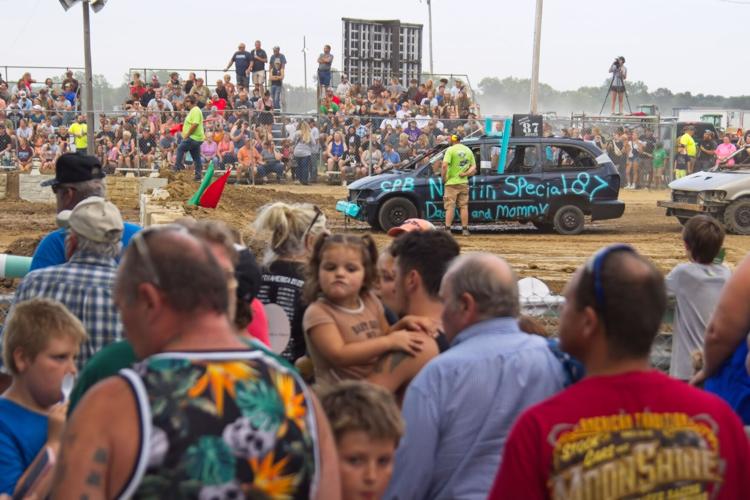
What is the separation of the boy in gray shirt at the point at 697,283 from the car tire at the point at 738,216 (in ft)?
45.9

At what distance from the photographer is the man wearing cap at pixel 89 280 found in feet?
14.5

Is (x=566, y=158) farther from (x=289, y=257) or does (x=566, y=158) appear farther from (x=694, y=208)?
(x=289, y=257)

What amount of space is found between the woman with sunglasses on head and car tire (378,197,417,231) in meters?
13.6

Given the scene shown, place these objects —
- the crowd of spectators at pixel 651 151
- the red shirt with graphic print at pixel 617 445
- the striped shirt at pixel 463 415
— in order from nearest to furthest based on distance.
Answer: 1. the red shirt with graphic print at pixel 617 445
2. the striped shirt at pixel 463 415
3. the crowd of spectators at pixel 651 151

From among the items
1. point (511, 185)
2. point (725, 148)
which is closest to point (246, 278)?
point (511, 185)

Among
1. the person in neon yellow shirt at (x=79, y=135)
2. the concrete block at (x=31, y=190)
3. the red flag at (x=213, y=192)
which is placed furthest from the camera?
the person in neon yellow shirt at (x=79, y=135)

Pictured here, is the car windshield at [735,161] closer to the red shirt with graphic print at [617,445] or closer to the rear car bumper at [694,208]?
the rear car bumper at [694,208]

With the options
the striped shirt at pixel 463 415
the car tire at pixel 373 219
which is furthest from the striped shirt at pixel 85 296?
the car tire at pixel 373 219

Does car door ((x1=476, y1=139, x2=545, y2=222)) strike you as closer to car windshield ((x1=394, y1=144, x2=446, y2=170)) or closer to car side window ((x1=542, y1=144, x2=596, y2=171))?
car side window ((x1=542, y1=144, x2=596, y2=171))

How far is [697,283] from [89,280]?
366 centimetres

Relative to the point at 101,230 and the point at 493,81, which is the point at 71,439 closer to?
the point at 101,230

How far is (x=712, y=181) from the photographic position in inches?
777

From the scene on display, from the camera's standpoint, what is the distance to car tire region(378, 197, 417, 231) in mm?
19156

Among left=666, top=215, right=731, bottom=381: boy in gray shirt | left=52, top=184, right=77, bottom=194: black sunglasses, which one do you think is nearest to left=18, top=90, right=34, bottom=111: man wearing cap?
left=52, top=184, right=77, bottom=194: black sunglasses
